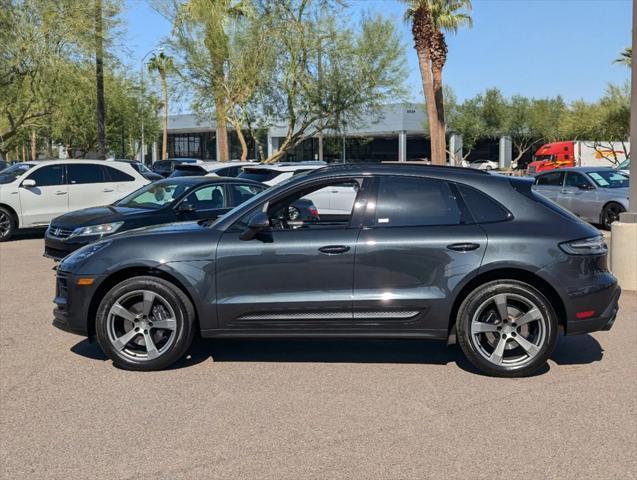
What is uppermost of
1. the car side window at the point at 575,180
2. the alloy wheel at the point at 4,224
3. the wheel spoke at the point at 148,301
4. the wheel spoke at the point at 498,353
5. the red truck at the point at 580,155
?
the red truck at the point at 580,155

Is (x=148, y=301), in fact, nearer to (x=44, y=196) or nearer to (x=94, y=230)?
(x=94, y=230)

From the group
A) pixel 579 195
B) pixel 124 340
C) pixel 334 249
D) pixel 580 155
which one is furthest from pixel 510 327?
pixel 580 155

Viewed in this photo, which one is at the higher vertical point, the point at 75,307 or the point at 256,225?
the point at 256,225

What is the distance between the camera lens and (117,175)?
598 inches

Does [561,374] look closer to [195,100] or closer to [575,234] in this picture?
[575,234]

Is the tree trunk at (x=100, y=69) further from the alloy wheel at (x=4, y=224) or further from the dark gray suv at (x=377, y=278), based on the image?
the dark gray suv at (x=377, y=278)

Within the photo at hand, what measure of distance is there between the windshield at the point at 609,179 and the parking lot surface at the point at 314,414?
10.9 meters

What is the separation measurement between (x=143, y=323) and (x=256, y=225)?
1217 millimetres

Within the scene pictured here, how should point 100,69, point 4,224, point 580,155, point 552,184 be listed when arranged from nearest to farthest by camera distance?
point 4,224 < point 552,184 < point 100,69 < point 580,155

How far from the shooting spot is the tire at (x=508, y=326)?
5406 mm

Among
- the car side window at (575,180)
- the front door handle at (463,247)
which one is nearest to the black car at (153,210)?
the front door handle at (463,247)

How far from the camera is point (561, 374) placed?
18.4 feet

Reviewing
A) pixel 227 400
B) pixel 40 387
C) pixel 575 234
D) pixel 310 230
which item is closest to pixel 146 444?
pixel 227 400

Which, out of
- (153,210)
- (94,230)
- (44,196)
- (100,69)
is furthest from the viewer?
(100,69)
